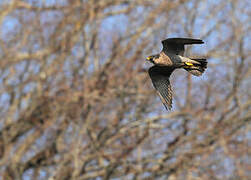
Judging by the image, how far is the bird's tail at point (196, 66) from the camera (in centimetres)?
495

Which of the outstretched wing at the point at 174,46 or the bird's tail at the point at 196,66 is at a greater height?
the outstretched wing at the point at 174,46

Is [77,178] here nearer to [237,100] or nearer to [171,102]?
[237,100]

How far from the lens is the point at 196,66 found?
505 centimetres

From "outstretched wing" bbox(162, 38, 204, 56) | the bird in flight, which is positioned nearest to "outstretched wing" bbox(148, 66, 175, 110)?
the bird in flight

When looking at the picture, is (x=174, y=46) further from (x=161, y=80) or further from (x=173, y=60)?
(x=161, y=80)

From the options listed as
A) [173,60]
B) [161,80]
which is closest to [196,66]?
[173,60]

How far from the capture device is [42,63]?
39.1 feet

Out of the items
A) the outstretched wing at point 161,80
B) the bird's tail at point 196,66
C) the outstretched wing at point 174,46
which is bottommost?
the outstretched wing at point 161,80

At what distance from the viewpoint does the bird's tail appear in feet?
16.3

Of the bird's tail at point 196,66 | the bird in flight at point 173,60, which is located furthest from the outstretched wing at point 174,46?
the bird's tail at point 196,66

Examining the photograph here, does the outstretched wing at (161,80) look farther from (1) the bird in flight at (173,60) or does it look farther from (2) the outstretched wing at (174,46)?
(2) the outstretched wing at (174,46)

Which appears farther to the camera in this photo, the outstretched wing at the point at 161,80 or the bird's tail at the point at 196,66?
the outstretched wing at the point at 161,80

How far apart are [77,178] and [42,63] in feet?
9.57

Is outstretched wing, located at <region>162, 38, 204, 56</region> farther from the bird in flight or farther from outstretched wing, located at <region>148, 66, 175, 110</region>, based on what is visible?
outstretched wing, located at <region>148, 66, 175, 110</region>
